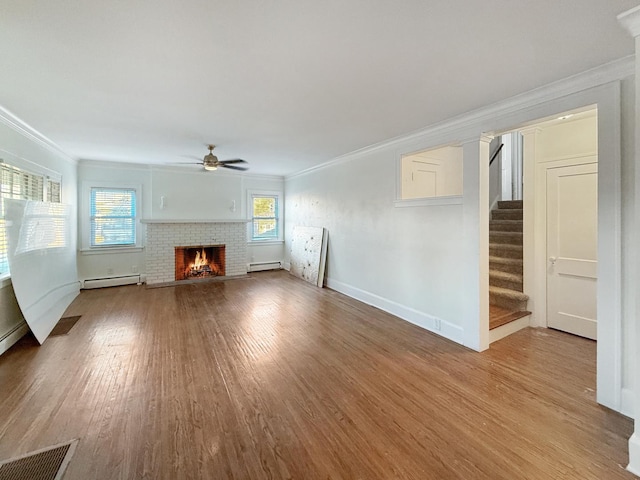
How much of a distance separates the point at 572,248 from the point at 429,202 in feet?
5.81

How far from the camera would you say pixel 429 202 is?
3.64 meters

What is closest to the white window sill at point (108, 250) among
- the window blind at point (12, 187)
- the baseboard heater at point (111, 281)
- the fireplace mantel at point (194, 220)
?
the baseboard heater at point (111, 281)

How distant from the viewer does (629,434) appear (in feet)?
6.10

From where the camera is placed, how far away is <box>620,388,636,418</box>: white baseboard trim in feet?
6.66

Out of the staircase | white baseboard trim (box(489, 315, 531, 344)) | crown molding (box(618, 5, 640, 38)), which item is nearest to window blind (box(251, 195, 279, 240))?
the staircase

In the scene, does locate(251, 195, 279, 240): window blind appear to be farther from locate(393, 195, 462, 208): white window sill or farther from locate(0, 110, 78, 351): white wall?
locate(393, 195, 462, 208): white window sill

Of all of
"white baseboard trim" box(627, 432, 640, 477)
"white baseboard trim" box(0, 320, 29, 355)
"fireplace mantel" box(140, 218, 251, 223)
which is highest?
"fireplace mantel" box(140, 218, 251, 223)

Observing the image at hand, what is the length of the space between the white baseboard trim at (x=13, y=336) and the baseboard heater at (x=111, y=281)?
2.30m

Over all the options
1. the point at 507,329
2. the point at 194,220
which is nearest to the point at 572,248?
the point at 507,329

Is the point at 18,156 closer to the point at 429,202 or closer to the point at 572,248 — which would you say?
the point at 429,202

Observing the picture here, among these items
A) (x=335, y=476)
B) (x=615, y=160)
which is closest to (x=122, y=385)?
(x=335, y=476)

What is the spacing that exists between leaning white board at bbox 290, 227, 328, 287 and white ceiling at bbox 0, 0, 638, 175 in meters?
3.03

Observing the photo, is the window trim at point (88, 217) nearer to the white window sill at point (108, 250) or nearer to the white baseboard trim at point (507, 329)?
the white window sill at point (108, 250)

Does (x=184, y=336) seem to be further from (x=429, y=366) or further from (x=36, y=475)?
(x=429, y=366)
